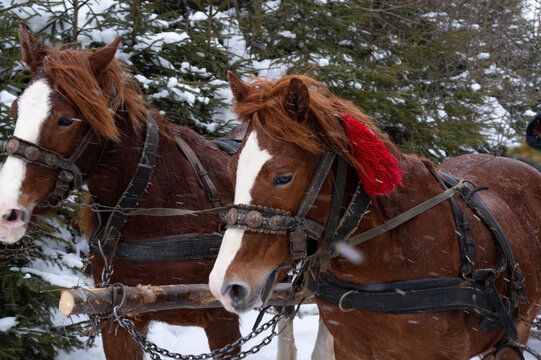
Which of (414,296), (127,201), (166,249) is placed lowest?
(166,249)

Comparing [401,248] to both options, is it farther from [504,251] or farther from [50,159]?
[50,159]

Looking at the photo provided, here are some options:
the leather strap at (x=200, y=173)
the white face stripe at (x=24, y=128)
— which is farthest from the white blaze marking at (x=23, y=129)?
the leather strap at (x=200, y=173)

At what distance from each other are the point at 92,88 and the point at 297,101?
1.20 metres

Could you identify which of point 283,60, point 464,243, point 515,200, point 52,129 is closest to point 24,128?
point 52,129

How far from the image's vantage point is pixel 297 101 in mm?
1867

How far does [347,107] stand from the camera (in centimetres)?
216

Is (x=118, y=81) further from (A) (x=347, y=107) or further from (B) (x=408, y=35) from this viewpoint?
(B) (x=408, y=35)

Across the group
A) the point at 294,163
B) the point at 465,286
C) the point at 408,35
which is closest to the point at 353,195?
the point at 294,163

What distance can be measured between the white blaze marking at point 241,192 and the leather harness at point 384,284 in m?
0.04

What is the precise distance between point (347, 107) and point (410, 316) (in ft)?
2.91

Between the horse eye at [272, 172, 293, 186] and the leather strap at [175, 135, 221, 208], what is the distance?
1235mm

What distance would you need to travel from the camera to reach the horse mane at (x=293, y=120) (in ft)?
6.00

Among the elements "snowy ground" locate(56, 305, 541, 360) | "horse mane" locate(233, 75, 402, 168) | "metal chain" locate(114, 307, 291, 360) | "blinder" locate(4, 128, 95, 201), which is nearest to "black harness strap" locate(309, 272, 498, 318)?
"metal chain" locate(114, 307, 291, 360)

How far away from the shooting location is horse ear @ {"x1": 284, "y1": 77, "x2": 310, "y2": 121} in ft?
6.03
